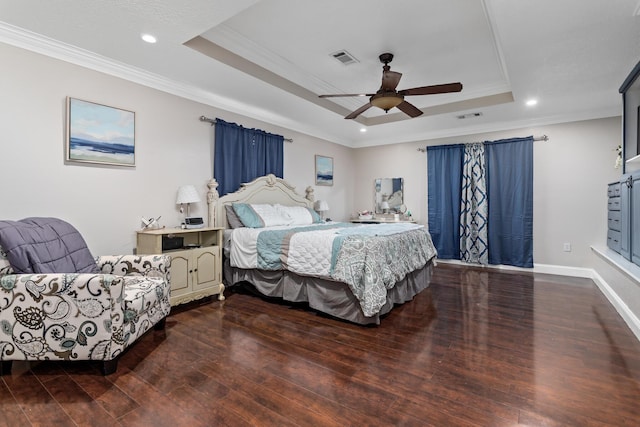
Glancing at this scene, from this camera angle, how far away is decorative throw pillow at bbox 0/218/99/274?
2029 millimetres

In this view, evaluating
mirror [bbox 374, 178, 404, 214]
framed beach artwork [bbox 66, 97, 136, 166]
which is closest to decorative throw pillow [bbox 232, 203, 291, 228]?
framed beach artwork [bbox 66, 97, 136, 166]

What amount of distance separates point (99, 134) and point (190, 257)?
4.75ft

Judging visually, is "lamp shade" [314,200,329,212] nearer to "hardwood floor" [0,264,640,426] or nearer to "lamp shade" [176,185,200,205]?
"lamp shade" [176,185,200,205]

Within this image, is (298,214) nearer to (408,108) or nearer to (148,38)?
(408,108)

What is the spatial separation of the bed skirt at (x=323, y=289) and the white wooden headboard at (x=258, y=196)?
621 millimetres

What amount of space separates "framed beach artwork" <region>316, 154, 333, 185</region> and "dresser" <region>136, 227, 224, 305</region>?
2.68m

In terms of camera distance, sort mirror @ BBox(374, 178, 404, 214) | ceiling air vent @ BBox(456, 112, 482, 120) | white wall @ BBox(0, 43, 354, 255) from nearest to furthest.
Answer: white wall @ BBox(0, 43, 354, 255), ceiling air vent @ BBox(456, 112, 482, 120), mirror @ BBox(374, 178, 404, 214)

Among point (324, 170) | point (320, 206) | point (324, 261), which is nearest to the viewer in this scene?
point (324, 261)

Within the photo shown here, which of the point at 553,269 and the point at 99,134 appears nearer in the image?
the point at 99,134

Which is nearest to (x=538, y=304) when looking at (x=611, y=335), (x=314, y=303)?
(x=611, y=335)

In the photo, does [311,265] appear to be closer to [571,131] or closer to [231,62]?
[231,62]

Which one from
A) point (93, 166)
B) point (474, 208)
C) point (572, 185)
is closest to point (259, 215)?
point (93, 166)

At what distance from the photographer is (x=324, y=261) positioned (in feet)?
9.96

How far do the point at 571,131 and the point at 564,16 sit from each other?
3184 mm
